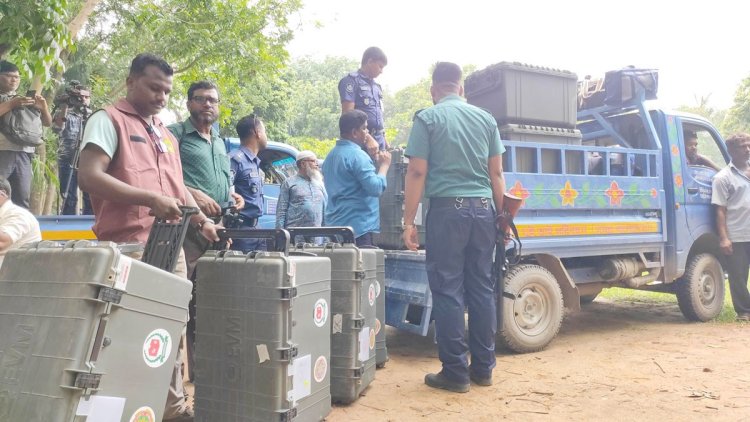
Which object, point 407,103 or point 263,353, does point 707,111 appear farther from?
point 263,353

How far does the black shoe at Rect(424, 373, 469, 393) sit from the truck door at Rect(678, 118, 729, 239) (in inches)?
143

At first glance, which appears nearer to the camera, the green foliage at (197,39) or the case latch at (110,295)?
A: the case latch at (110,295)

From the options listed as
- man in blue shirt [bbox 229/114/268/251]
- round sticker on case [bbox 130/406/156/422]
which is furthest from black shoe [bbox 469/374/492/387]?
round sticker on case [bbox 130/406/156/422]

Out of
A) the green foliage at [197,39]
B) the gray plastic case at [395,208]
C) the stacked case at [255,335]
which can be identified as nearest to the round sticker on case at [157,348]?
the stacked case at [255,335]

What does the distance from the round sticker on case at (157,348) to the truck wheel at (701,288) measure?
547 cm

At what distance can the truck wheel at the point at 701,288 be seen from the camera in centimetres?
571

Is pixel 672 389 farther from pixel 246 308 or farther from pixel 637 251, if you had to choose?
pixel 246 308

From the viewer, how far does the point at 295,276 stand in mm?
2447

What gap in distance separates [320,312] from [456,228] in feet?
3.73

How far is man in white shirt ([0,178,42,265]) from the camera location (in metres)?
3.12

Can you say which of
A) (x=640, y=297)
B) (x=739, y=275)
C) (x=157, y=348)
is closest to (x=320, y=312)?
(x=157, y=348)

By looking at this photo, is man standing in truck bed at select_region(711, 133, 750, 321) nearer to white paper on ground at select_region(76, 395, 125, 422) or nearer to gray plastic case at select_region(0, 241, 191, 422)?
gray plastic case at select_region(0, 241, 191, 422)

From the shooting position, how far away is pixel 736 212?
5.85 m

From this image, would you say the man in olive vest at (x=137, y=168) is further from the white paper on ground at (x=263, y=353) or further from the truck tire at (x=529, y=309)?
the truck tire at (x=529, y=309)
